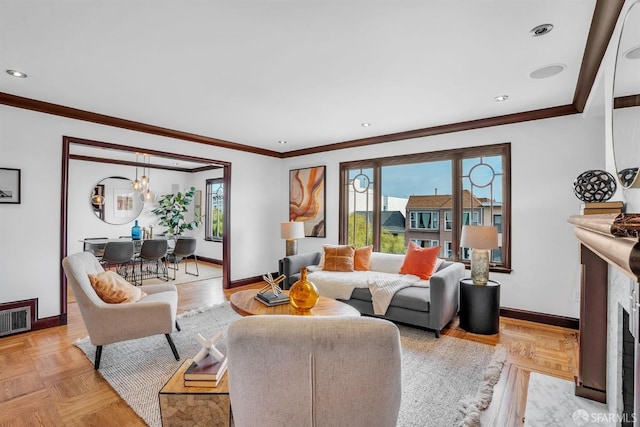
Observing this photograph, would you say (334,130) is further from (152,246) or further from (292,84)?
(152,246)

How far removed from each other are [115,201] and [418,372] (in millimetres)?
7172

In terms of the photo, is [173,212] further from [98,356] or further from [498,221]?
[498,221]

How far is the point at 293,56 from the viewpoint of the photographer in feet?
7.75

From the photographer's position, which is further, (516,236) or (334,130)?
(334,130)

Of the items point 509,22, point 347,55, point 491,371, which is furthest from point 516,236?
point 347,55

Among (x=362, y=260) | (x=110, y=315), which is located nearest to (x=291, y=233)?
(x=362, y=260)

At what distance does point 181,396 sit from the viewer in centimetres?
149

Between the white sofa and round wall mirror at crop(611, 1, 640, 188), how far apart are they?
1.84m

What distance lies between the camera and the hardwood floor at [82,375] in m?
1.96

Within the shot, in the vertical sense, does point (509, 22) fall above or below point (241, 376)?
above

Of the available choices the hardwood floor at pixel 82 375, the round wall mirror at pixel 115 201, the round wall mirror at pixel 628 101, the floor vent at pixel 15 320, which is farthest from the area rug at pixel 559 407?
the round wall mirror at pixel 115 201

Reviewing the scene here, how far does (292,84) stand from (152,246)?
415 centimetres

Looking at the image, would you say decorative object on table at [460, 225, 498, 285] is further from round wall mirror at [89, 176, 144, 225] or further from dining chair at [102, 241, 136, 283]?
round wall mirror at [89, 176, 144, 225]

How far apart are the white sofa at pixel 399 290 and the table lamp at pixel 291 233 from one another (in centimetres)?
70
